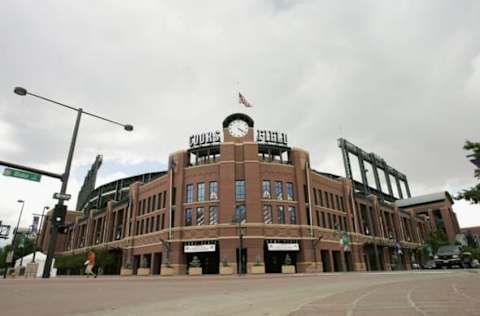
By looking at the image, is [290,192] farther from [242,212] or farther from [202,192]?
[202,192]

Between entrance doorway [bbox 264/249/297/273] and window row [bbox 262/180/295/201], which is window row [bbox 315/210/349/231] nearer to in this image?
window row [bbox 262/180/295/201]

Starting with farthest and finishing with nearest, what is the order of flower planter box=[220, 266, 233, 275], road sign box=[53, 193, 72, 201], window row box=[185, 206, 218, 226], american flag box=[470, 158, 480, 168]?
window row box=[185, 206, 218, 226]
flower planter box=[220, 266, 233, 275]
road sign box=[53, 193, 72, 201]
american flag box=[470, 158, 480, 168]

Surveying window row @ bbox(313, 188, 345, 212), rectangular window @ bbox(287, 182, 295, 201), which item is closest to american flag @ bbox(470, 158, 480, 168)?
rectangular window @ bbox(287, 182, 295, 201)

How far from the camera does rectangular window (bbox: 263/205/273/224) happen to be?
132 feet

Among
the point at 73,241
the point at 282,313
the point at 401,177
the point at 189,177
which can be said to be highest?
the point at 401,177

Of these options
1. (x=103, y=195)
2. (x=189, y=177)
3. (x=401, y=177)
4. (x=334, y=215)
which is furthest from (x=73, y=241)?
(x=401, y=177)

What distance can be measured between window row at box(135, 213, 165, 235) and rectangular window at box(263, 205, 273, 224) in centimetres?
1528

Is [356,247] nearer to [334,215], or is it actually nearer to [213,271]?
[334,215]

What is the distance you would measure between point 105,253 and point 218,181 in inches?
1011

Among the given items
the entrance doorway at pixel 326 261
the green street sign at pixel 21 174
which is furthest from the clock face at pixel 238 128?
the green street sign at pixel 21 174

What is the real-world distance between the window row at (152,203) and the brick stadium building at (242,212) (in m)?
0.17

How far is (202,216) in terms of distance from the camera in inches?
1624

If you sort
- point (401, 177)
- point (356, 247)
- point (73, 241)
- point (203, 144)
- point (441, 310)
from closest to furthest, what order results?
point (441, 310), point (203, 144), point (356, 247), point (73, 241), point (401, 177)

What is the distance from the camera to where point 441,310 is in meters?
5.59
